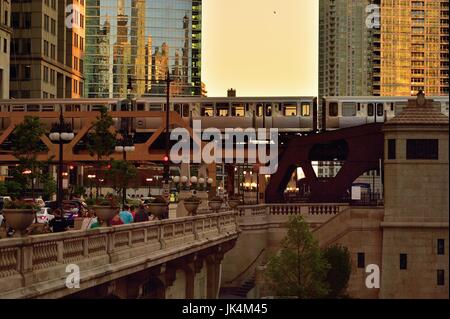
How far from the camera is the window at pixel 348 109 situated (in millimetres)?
77750

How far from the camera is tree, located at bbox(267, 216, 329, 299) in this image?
143 ft

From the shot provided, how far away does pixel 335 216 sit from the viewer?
53844 millimetres

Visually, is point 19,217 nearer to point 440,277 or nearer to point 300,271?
point 300,271

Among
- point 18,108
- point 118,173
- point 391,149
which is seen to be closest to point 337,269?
point 391,149

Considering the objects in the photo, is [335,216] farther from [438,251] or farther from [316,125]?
[316,125]

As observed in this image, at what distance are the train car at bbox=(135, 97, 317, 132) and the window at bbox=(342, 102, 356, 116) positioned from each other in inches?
90.3

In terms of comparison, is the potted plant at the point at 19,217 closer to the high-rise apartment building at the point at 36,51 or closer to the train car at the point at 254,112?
the train car at the point at 254,112

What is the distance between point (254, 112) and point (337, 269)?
1149 inches

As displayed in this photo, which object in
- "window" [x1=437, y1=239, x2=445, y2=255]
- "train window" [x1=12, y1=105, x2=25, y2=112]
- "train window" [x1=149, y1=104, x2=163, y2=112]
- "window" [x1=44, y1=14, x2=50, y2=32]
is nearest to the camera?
"window" [x1=437, y1=239, x2=445, y2=255]

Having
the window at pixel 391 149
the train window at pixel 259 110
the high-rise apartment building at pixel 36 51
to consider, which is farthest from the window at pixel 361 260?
the high-rise apartment building at pixel 36 51

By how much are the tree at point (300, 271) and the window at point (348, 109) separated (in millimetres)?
31979

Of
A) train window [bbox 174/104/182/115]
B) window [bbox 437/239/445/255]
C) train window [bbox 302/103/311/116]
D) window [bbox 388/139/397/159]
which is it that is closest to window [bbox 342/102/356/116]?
train window [bbox 302/103/311/116]

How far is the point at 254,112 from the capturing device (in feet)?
260

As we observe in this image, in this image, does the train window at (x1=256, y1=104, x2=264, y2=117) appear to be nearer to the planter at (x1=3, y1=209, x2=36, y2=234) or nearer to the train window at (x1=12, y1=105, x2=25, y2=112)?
the train window at (x1=12, y1=105, x2=25, y2=112)
